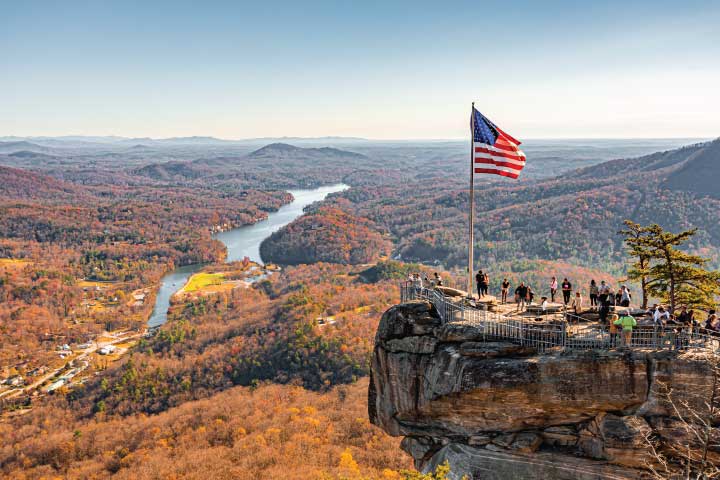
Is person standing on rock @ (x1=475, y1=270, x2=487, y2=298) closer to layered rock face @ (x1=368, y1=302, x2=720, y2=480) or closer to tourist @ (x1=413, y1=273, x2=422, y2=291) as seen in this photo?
tourist @ (x1=413, y1=273, x2=422, y2=291)

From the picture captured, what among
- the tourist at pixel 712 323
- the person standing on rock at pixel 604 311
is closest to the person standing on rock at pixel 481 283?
the person standing on rock at pixel 604 311

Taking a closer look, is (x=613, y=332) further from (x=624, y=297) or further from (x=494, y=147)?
(x=494, y=147)

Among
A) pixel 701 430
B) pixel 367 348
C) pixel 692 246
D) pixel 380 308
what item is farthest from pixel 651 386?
pixel 692 246

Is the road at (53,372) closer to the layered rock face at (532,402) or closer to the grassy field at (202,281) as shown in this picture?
the grassy field at (202,281)

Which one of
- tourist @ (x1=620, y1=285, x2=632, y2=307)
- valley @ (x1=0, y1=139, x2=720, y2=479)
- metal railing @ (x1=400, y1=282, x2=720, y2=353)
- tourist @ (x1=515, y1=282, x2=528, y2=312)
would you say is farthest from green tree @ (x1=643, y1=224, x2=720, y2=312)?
valley @ (x1=0, y1=139, x2=720, y2=479)

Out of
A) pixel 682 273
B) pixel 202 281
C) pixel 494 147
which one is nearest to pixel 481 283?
pixel 494 147

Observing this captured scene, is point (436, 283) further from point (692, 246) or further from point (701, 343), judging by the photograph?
point (692, 246)
